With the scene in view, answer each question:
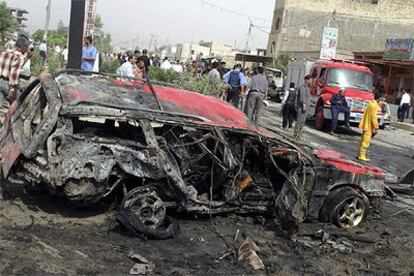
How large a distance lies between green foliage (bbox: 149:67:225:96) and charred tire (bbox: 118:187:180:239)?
8.80 m

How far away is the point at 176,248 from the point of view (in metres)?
5.09

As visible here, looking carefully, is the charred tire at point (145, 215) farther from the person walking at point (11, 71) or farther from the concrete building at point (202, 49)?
the concrete building at point (202, 49)

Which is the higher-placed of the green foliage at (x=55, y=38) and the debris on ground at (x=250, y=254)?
the green foliage at (x=55, y=38)

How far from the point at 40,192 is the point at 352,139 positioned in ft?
41.5

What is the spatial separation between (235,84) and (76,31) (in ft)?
21.2

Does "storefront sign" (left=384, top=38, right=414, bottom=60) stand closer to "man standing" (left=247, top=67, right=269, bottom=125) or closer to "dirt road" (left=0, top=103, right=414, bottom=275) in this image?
"man standing" (left=247, top=67, right=269, bottom=125)

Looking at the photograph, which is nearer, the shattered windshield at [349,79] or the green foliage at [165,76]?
the green foliage at [165,76]

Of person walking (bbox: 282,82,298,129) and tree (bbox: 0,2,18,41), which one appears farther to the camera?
tree (bbox: 0,2,18,41)

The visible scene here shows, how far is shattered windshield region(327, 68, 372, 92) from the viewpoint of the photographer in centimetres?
1833

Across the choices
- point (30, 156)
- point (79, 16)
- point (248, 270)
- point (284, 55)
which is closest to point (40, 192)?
point (30, 156)

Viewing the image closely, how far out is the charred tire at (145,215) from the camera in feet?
16.8

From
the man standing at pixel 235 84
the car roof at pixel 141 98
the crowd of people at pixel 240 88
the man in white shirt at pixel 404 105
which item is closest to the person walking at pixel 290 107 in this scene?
the crowd of people at pixel 240 88

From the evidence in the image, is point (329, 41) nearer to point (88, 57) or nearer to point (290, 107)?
point (290, 107)

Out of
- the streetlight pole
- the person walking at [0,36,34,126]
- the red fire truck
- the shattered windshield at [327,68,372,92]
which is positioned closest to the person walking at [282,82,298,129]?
the red fire truck
